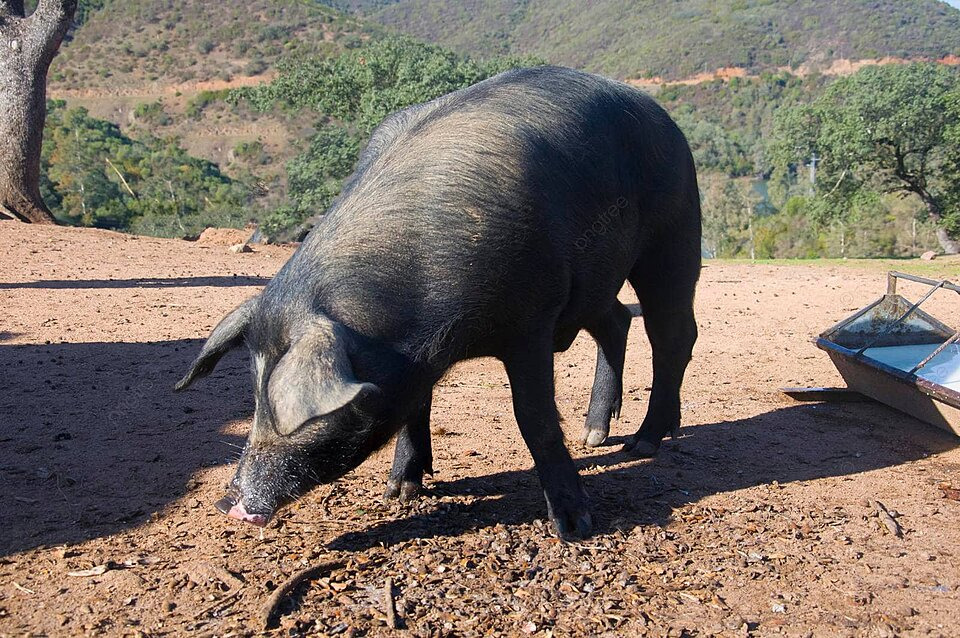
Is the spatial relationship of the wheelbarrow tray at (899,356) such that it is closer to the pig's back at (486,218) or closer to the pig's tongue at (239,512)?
the pig's back at (486,218)

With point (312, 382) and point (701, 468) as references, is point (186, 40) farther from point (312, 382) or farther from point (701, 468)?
point (312, 382)

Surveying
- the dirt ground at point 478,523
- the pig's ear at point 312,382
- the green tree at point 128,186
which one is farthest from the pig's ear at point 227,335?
the green tree at point 128,186

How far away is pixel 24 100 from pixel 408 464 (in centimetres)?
1541

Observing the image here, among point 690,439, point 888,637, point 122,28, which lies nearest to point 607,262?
point 690,439

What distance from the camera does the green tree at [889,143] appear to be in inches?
1093

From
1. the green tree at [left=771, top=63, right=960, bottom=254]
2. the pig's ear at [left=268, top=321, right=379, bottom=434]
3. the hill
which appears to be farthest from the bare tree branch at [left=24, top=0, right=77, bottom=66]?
the hill

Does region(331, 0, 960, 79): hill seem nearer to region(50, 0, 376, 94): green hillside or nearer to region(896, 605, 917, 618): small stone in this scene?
region(50, 0, 376, 94): green hillside

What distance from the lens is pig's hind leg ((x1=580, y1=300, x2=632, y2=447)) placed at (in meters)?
5.66

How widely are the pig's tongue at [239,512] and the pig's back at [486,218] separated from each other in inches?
32.0

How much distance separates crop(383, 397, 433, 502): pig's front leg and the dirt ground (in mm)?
93

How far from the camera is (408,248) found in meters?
3.64

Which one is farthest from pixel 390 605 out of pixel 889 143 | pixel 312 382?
pixel 889 143

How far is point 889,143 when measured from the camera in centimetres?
2878

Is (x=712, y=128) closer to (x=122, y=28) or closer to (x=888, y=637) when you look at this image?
(x=122, y=28)
